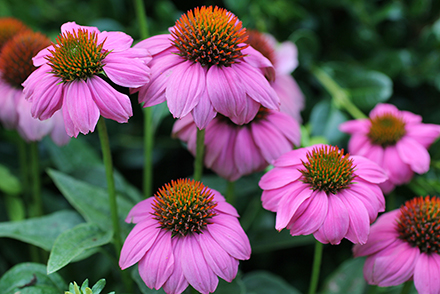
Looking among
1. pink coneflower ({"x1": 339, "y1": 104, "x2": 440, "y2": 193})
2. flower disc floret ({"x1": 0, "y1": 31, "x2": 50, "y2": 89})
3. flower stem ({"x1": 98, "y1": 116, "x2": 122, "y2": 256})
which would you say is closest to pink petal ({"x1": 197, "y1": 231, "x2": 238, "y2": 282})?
flower stem ({"x1": 98, "y1": 116, "x2": 122, "y2": 256})

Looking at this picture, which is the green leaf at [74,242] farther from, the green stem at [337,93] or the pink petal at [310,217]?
the green stem at [337,93]

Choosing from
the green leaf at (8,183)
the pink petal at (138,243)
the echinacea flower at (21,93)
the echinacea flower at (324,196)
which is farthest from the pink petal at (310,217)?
the green leaf at (8,183)

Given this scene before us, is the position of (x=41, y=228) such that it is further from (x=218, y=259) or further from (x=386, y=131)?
(x=386, y=131)

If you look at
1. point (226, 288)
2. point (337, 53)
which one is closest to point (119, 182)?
point (226, 288)

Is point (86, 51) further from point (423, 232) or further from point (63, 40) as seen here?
point (423, 232)

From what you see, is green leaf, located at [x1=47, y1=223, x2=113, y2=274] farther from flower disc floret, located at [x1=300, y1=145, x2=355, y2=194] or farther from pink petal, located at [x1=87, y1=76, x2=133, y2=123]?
flower disc floret, located at [x1=300, y1=145, x2=355, y2=194]

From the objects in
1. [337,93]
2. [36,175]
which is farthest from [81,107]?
[337,93]

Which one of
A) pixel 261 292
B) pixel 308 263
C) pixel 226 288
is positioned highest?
pixel 226 288
